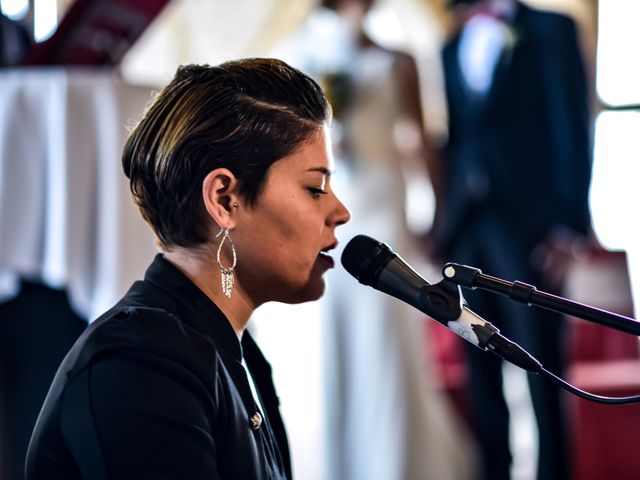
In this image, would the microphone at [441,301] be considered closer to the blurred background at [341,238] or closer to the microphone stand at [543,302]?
the microphone stand at [543,302]

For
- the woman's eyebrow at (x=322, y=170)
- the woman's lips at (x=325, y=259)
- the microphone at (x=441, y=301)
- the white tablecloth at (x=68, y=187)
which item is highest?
the white tablecloth at (x=68, y=187)

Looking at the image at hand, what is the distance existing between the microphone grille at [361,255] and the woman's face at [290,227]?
95 mm

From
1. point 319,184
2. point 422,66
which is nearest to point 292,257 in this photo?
point 319,184

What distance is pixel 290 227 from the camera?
1.22 m

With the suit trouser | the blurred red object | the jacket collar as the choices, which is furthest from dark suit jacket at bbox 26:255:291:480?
the suit trouser

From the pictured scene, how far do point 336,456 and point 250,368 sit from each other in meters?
1.87

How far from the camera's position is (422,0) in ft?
12.1

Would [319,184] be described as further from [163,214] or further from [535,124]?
[535,124]

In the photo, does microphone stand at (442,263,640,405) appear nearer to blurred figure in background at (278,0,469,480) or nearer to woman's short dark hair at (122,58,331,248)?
woman's short dark hair at (122,58,331,248)

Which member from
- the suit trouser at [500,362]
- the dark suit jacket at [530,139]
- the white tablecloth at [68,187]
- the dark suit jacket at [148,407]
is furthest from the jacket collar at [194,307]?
the dark suit jacket at [530,139]

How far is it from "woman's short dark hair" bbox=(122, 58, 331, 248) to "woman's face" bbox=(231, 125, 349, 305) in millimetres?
19

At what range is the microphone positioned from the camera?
105 centimetres

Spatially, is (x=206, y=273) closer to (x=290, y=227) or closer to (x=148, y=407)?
(x=290, y=227)

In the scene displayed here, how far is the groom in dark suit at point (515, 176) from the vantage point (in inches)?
111
